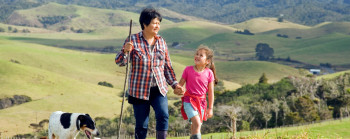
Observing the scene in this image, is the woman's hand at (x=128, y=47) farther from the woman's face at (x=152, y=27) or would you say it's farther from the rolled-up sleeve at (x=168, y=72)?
the rolled-up sleeve at (x=168, y=72)

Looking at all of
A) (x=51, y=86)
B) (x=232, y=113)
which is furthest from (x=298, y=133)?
(x=51, y=86)

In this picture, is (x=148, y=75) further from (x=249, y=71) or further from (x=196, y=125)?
(x=249, y=71)

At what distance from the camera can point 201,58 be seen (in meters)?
9.59

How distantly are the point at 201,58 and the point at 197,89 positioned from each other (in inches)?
26.9

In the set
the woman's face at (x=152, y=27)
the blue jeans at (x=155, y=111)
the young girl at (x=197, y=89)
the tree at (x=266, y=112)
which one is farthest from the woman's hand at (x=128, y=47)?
the tree at (x=266, y=112)

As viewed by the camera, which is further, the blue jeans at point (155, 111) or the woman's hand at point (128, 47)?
the blue jeans at point (155, 111)

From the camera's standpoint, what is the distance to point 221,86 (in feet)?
372

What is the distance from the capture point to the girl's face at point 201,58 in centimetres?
956

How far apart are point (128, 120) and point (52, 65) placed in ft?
271

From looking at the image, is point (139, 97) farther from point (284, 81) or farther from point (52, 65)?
point (52, 65)

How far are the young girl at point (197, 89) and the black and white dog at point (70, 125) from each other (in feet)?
6.40

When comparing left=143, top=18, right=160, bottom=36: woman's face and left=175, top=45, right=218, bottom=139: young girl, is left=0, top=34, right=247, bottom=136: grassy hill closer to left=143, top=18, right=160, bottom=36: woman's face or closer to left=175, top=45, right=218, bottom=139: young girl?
left=175, top=45, right=218, bottom=139: young girl

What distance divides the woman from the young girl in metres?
0.41

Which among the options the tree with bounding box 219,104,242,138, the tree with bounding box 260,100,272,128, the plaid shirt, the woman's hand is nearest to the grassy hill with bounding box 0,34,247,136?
the tree with bounding box 219,104,242,138
